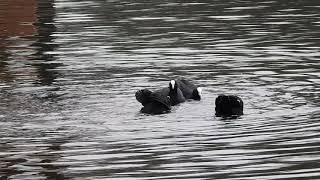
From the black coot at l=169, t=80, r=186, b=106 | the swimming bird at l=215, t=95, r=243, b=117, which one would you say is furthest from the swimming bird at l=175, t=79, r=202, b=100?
the swimming bird at l=215, t=95, r=243, b=117

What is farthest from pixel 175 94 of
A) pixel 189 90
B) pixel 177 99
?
pixel 189 90

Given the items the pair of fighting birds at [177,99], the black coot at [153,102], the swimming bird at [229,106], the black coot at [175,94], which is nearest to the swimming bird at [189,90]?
the pair of fighting birds at [177,99]

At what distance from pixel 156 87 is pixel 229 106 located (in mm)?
3475

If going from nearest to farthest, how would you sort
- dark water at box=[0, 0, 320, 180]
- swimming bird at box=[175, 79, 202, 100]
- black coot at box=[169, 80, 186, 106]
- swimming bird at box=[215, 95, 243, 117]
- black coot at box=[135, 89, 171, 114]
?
dark water at box=[0, 0, 320, 180]
swimming bird at box=[215, 95, 243, 117]
black coot at box=[135, 89, 171, 114]
black coot at box=[169, 80, 186, 106]
swimming bird at box=[175, 79, 202, 100]

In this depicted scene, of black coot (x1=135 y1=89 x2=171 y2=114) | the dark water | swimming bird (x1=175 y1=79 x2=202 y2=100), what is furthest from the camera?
swimming bird (x1=175 y1=79 x2=202 y2=100)

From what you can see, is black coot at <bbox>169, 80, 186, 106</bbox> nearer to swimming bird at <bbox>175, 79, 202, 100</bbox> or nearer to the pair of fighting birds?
the pair of fighting birds

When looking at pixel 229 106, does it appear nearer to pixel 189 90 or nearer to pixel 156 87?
pixel 189 90

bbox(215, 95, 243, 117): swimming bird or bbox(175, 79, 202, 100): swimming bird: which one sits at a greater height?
bbox(215, 95, 243, 117): swimming bird

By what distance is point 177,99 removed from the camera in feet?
54.5

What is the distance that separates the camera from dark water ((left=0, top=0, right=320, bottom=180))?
1212 centimetres

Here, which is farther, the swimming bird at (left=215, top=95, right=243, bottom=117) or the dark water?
the swimming bird at (left=215, top=95, right=243, bottom=117)

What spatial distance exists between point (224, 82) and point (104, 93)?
2532 mm

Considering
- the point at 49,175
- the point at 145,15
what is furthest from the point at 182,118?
the point at 145,15

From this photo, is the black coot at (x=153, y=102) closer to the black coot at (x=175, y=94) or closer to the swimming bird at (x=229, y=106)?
the black coot at (x=175, y=94)
